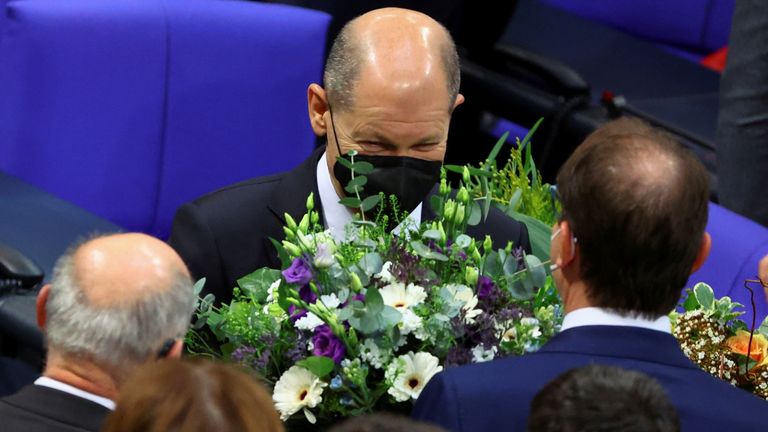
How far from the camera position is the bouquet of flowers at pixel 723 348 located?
6.74 ft

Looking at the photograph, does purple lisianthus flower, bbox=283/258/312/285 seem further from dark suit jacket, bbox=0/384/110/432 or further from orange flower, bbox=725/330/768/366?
orange flower, bbox=725/330/768/366

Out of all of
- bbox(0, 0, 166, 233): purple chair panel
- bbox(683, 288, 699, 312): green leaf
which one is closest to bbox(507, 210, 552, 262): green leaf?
bbox(683, 288, 699, 312): green leaf

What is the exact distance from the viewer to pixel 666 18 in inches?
236

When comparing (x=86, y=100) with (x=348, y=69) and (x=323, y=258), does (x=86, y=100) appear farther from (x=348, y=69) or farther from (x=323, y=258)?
(x=323, y=258)

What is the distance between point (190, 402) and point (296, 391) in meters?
0.48

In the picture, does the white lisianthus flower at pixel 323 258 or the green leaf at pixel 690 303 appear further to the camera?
the green leaf at pixel 690 303

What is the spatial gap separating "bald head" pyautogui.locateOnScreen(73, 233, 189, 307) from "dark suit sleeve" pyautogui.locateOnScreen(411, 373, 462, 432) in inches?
14.0

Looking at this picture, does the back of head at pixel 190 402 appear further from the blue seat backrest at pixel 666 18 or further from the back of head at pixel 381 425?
the blue seat backrest at pixel 666 18

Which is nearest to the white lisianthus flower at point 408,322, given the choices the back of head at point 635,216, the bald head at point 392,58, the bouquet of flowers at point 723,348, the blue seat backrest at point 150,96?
the back of head at point 635,216

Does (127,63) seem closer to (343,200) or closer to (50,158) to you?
(50,158)

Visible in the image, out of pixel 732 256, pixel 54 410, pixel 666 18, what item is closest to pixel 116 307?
pixel 54 410

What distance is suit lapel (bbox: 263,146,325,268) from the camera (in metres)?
2.42

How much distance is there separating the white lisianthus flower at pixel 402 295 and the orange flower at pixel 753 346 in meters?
0.49

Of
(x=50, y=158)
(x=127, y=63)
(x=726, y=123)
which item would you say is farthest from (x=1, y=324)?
(x=726, y=123)
